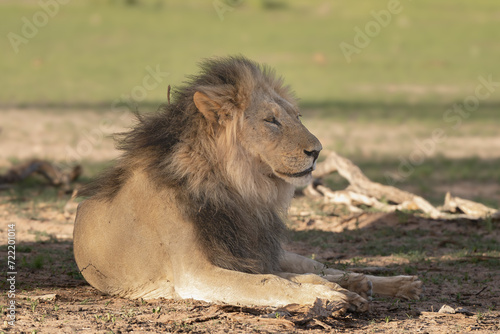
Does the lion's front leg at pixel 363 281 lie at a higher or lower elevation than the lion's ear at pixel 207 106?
lower

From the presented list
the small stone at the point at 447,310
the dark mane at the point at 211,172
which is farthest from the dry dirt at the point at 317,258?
the dark mane at the point at 211,172

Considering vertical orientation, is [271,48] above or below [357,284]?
above

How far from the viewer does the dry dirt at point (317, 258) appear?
416 centimetres

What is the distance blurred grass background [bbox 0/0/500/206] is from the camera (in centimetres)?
1461

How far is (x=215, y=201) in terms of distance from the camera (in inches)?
181

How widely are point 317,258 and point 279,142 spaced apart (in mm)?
1959

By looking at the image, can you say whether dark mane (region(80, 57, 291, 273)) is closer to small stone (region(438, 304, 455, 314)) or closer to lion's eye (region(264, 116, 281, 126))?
lion's eye (region(264, 116, 281, 126))

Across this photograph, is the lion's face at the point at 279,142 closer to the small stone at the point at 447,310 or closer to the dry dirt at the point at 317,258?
the dry dirt at the point at 317,258

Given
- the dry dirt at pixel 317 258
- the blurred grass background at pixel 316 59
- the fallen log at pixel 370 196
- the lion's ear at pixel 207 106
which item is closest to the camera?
the dry dirt at pixel 317 258

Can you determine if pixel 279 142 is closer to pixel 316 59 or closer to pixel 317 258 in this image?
pixel 317 258

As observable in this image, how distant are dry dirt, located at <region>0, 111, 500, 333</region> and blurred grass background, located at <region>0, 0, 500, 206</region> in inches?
89.2

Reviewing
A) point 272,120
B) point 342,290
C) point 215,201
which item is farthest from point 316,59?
point 342,290

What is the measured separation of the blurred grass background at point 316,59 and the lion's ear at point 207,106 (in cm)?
530

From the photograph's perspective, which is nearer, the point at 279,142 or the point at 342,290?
the point at 342,290
